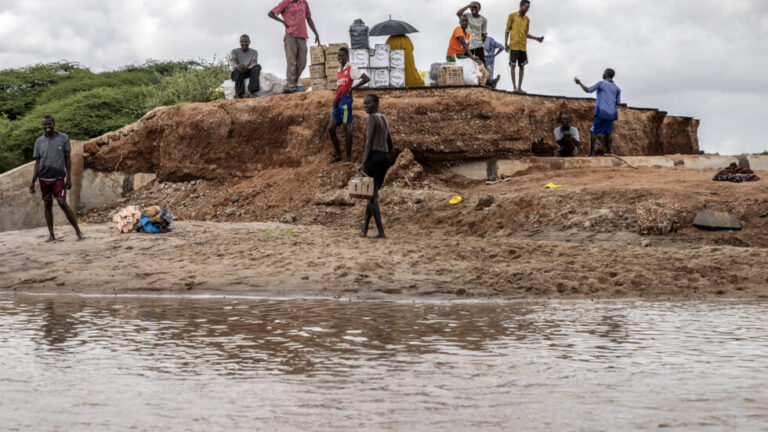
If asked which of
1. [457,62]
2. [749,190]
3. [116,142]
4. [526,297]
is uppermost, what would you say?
[457,62]

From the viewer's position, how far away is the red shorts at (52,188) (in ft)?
34.6

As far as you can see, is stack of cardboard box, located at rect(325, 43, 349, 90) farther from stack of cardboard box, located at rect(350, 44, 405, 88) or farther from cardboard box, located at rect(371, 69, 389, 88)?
cardboard box, located at rect(371, 69, 389, 88)

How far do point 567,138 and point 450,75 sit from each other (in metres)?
2.51

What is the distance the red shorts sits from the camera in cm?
1053

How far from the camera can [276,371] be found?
14.1 feet

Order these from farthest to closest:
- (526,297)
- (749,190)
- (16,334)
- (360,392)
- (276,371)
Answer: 1. (749,190)
2. (526,297)
3. (16,334)
4. (276,371)
5. (360,392)

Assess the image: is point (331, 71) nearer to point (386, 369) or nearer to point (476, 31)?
point (476, 31)

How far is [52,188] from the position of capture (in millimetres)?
10562

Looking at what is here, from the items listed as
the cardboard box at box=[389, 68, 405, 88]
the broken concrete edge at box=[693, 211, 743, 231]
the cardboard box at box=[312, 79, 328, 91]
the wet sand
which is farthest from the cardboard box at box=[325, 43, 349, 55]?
the broken concrete edge at box=[693, 211, 743, 231]

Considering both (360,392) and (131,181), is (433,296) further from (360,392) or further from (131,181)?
(131,181)

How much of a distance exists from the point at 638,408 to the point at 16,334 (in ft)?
13.9

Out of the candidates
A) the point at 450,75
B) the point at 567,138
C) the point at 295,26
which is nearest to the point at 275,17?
the point at 295,26

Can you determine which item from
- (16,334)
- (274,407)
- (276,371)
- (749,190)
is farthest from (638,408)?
(749,190)

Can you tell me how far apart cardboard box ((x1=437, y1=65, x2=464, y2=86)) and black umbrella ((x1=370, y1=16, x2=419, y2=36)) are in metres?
1.08
